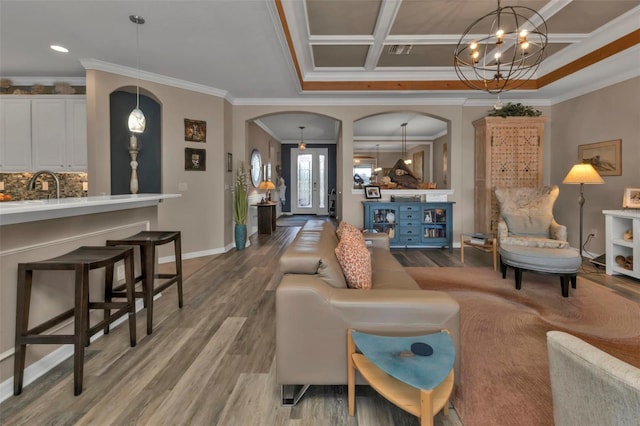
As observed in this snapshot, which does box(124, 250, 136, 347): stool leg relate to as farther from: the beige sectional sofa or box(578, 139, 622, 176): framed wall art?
box(578, 139, 622, 176): framed wall art

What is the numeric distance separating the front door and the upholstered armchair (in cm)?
736

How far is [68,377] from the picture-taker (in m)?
1.84

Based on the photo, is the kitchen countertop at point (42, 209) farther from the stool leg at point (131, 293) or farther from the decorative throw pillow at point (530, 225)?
the decorative throw pillow at point (530, 225)

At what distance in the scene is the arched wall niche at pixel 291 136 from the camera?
7473 mm

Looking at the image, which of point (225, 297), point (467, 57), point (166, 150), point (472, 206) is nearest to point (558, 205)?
point (472, 206)

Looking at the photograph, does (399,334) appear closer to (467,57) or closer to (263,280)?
(263,280)

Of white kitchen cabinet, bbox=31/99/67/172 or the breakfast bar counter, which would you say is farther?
white kitchen cabinet, bbox=31/99/67/172

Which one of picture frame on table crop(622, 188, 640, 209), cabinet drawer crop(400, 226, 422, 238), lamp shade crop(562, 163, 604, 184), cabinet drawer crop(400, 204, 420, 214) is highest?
lamp shade crop(562, 163, 604, 184)

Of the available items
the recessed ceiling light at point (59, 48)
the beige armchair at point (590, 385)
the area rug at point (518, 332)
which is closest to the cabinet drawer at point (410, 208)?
the area rug at point (518, 332)

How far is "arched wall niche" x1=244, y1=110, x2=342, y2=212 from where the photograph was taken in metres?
7.47

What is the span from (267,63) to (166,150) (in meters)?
1.98

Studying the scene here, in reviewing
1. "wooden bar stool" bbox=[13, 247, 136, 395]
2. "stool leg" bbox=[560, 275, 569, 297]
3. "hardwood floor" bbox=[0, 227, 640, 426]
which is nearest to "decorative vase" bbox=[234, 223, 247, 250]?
"hardwood floor" bbox=[0, 227, 640, 426]

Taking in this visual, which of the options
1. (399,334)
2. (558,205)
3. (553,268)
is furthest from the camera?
(558,205)

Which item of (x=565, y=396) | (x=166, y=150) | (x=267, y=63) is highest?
(x=267, y=63)
